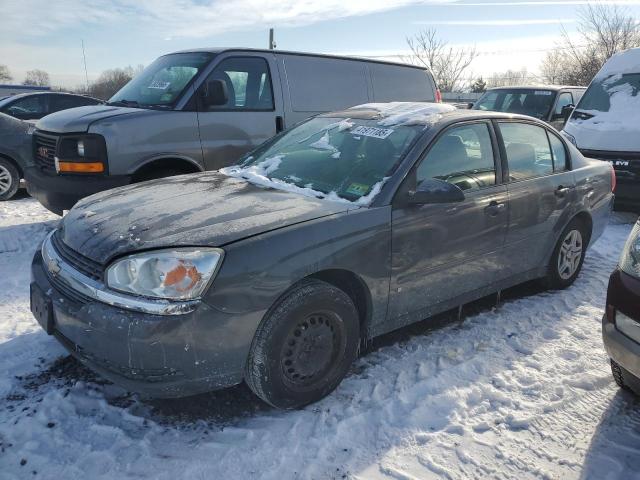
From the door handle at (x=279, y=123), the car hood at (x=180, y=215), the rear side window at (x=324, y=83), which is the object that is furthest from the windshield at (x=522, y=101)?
the car hood at (x=180, y=215)

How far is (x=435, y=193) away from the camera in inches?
124

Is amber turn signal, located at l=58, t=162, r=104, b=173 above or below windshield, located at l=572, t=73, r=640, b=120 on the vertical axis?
below

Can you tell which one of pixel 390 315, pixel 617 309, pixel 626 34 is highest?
pixel 626 34

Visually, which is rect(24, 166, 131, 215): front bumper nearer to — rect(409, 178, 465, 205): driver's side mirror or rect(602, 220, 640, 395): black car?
rect(409, 178, 465, 205): driver's side mirror

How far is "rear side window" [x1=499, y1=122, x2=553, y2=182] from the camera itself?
4.05 metres

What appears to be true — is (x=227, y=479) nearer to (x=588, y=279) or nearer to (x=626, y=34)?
(x=588, y=279)

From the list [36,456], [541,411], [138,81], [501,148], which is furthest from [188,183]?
[138,81]

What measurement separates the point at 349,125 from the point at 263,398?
2.08 m

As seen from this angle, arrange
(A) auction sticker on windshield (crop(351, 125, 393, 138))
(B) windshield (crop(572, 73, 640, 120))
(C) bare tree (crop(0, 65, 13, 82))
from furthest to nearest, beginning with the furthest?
(C) bare tree (crop(0, 65, 13, 82)), (B) windshield (crop(572, 73, 640, 120)), (A) auction sticker on windshield (crop(351, 125, 393, 138))

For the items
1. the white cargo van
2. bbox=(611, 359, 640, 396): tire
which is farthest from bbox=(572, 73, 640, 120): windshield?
bbox=(611, 359, 640, 396): tire

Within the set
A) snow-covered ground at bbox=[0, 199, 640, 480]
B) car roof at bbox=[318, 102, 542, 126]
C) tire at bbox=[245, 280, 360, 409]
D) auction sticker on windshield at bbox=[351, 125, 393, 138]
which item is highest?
car roof at bbox=[318, 102, 542, 126]

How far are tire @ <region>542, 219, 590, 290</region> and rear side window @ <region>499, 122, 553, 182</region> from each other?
0.64 metres

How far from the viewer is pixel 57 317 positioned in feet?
8.97

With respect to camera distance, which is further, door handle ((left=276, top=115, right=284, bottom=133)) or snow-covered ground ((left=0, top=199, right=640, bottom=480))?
door handle ((left=276, top=115, right=284, bottom=133))
